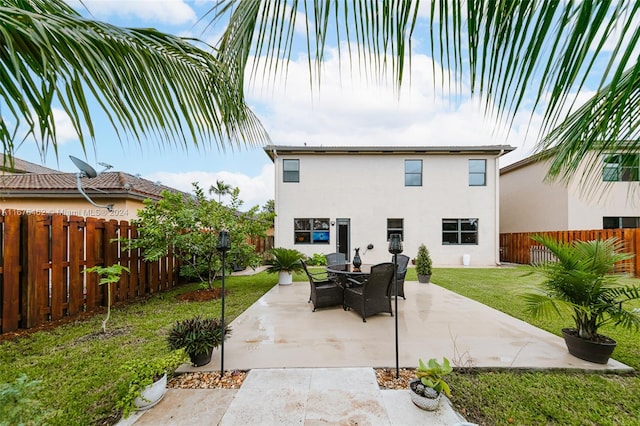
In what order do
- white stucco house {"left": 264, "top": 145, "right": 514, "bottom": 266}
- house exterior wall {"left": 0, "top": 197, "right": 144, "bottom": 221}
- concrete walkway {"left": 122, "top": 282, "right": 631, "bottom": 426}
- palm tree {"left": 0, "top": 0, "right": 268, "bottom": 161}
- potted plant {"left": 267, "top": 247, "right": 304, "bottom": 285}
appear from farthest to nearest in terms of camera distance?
1. white stucco house {"left": 264, "top": 145, "right": 514, "bottom": 266}
2. house exterior wall {"left": 0, "top": 197, "right": 144, "bottom": 221}
3. potted plant {"left": 267, "top": 247, "right": 304, "bottom": 285}
4. concrete walkway {"left": 122, "top": 282, "right": 631, "bottom": 426}
5. palm tree {"left": 0, "top": 0, "right": 268, "bottom": 161}

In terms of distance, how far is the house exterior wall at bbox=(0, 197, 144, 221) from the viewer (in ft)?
27.4

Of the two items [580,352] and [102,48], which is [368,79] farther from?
[580,352]

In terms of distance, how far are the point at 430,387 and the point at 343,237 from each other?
1067cm

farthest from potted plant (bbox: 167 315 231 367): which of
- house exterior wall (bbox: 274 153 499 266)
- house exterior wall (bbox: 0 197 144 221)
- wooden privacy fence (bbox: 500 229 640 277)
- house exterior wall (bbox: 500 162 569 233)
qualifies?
house exterior wall (bbox: 500 162 569 233)

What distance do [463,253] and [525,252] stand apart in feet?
10.3

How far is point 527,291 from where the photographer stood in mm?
3793

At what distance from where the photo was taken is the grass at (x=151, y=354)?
2.49 metres

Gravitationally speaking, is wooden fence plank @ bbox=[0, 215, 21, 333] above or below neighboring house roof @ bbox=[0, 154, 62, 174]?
below

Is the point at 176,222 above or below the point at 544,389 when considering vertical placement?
above

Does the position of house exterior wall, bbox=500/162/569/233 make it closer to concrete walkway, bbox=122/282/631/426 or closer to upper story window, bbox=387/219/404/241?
upper story window, bbox=387/219/404/241

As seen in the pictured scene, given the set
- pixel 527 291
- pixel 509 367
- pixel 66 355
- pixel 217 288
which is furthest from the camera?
pixel 217 288

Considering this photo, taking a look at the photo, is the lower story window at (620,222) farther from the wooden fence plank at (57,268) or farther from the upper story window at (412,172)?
the wooden fence plank at (57,268)

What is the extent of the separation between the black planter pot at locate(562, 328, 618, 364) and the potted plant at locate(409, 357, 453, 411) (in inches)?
89.0

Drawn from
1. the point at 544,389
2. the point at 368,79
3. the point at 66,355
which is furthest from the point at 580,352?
the point at 66,355
